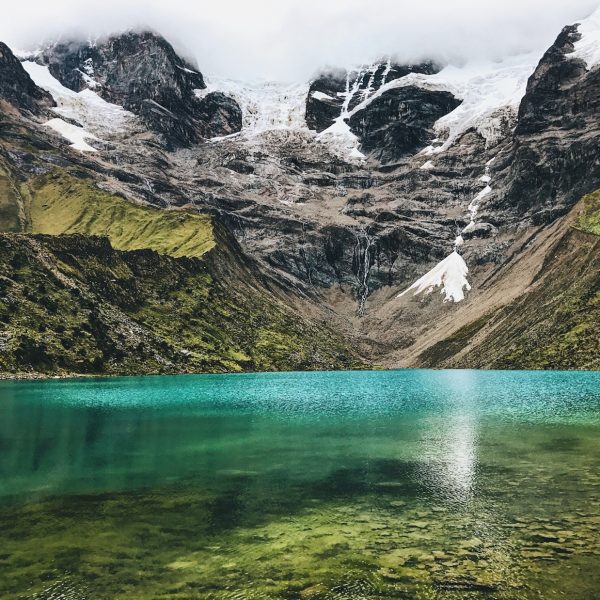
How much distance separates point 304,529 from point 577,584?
12.7m

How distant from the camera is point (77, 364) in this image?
158125 millimetres

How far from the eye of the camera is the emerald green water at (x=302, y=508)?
2239 centimetres

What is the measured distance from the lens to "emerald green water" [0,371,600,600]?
22.4 metres

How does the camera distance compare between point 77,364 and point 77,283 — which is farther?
point 77,283

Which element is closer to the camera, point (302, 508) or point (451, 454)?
point (302, 508)

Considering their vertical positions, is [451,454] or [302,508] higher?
[451,454]

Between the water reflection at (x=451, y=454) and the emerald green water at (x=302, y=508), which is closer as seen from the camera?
the emerald green water at (x=302, y=508)

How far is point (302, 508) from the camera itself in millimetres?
32531

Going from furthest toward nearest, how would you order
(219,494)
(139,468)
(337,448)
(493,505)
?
(337,448) → (139,468) → (219,494) → (493,505)

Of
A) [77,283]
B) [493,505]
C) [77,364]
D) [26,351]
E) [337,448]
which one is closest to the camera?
[493,505]

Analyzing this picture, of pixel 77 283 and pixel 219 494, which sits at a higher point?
pixel 77 283

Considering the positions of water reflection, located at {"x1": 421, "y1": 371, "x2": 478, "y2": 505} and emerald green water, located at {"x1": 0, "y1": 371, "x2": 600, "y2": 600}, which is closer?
emerald green water, located at {"x1": 0, "y1": 371, "x2": 600, "y2": 600}

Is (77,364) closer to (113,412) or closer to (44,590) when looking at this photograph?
(113,412)

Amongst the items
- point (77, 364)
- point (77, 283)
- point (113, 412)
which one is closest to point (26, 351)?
point (77, 364)
